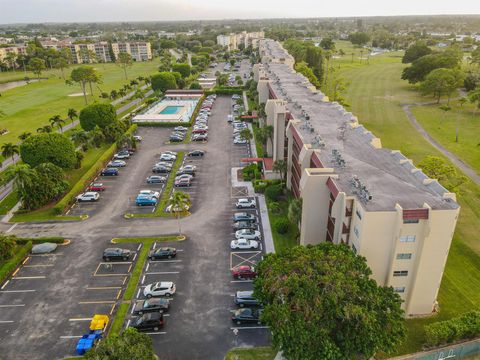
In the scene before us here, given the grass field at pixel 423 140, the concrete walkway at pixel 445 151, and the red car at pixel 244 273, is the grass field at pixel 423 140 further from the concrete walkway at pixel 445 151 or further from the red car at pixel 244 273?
the red car at pixel 244 273

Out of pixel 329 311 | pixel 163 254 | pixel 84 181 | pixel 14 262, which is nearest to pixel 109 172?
pixel 84 181

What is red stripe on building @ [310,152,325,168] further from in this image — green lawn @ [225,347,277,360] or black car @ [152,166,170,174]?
black car @ [152,166,170,174]

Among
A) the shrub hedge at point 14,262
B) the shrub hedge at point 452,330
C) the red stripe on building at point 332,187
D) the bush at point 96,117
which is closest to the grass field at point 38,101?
the bush at point 96,117

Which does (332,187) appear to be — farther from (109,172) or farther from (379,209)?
(109,172)

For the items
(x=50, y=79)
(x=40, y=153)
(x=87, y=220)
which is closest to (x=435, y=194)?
(x=87, y=220)

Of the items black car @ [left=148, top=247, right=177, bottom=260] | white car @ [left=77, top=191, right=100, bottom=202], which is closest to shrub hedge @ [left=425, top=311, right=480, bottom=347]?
black car @ [left=148, top=247, right=177, bottom=260]
